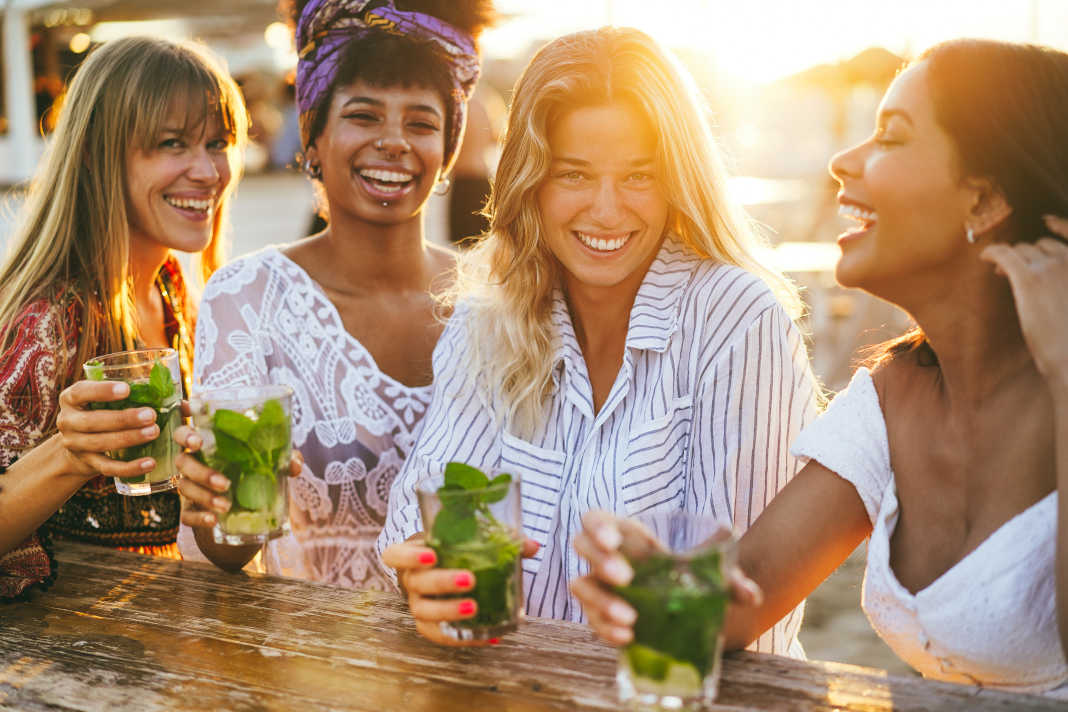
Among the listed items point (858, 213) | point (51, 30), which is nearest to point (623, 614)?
point (858, 213)

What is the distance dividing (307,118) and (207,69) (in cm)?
33

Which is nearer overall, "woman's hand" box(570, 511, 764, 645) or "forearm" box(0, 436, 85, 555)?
"woman's hand" box(570, 511, 764, 645)

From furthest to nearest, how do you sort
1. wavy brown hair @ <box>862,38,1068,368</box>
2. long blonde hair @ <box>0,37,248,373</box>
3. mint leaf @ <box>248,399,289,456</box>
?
long blonde hair @ <box>0,37,248,373</box> < mint leaf @ <box>248,399,289,456</box> < wavy brown hair @ <box>862,38,1068,368</box>

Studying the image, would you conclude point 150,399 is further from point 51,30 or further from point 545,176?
point 51,30

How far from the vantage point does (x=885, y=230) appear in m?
1.97

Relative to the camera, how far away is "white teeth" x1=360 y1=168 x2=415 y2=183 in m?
3.07

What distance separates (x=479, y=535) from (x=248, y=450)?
57 cm

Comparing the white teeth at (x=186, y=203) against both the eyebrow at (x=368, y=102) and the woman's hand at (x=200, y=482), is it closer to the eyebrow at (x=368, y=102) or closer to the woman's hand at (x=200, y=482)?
the eyebrow at (x=368, y=102)

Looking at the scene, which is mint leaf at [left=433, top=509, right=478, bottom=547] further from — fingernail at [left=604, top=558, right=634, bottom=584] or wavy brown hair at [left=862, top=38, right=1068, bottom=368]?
wavy brown hair at [left=862, top=38, right=1068, bottom=368]

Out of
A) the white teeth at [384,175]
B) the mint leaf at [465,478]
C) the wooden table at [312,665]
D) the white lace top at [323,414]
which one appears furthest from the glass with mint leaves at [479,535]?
the white teeth at [384,175]

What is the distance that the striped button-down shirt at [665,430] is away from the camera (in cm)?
237

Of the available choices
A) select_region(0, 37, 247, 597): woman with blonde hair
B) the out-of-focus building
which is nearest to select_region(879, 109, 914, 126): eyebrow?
select_region(0, 37, 247, 597): woman with blonde hair

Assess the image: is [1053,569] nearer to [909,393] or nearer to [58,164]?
[909,393]

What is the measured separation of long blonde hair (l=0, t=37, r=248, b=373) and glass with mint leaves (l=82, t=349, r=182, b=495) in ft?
2.26
